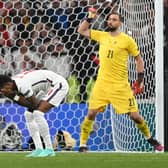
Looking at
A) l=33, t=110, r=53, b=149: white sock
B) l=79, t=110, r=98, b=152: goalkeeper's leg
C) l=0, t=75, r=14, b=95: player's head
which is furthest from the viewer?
l=79, t=110, r=98, b=152: goalkeeper's leg

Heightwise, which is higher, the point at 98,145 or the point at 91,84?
the point at 91,84

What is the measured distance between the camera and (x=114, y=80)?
852 cm

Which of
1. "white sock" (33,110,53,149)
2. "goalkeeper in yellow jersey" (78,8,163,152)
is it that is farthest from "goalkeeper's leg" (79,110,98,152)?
"white sock" (33,110,53,149)

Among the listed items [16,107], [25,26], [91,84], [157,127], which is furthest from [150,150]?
[25,26]

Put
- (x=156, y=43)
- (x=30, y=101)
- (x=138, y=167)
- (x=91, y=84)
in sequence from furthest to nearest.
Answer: (x=91, y=84) < (x=156, y=43) < (x=30, y=101) < (x=138, y=167)

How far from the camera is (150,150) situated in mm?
9430

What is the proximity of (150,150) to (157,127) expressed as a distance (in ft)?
1.59

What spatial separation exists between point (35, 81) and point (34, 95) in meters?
0.17

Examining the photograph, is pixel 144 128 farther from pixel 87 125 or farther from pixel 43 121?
pixel 43 121

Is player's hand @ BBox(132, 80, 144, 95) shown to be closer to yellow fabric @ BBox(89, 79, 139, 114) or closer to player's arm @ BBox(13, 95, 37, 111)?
yellow fabric @ BBox(89, 79, 139, 114)

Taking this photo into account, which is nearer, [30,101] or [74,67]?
[30,101]

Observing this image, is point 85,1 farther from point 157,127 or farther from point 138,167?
point 138,167

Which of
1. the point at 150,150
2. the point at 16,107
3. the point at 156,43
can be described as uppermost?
the point at 156,43

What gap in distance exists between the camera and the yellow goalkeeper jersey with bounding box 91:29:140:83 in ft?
27.8
